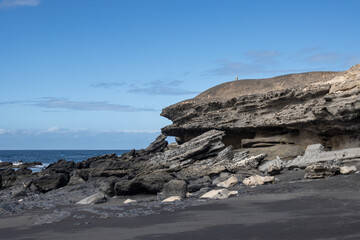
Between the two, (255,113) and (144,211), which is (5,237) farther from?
(255,113)

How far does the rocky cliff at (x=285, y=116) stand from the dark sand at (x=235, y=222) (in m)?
6.60

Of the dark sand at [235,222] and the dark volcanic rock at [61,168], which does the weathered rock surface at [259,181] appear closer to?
the dark sand at [235,222]

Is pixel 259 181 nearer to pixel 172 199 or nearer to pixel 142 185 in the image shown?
pixel 172 199

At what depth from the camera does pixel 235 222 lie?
21.5ft

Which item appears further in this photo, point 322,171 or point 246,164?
point 246,164

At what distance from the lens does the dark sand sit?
5609 mm

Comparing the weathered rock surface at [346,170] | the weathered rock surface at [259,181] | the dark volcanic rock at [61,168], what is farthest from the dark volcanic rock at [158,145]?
the weathered rock surface at [346,170]

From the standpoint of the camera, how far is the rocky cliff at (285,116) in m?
15.6

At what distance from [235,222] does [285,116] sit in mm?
12414

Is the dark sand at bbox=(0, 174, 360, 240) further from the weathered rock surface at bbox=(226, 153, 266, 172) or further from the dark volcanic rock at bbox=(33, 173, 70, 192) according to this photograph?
the dark volcanic rock at bbox=(33, 173, 70, 192)

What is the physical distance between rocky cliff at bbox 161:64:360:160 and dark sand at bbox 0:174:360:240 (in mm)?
6601

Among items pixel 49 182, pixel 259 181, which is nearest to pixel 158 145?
pixel 49 182

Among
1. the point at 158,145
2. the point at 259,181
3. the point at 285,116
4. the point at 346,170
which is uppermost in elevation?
the point at 285,116

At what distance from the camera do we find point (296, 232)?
5.46 m
